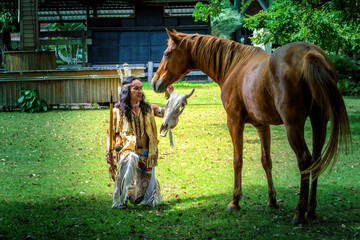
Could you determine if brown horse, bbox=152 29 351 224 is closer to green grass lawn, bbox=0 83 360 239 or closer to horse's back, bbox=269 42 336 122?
horse's back, bbox=269 42 336 122

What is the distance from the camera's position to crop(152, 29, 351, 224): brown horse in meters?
4.08

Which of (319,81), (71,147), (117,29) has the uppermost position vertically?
(117,29)

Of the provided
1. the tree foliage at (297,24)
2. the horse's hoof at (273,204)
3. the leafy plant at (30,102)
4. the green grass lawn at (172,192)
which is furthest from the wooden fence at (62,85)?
the horse's hoof at (273,204)

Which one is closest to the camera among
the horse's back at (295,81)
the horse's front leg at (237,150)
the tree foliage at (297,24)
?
the horse's back at (295,81)

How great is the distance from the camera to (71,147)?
998 cm

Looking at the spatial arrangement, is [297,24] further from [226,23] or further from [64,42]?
[64,42]

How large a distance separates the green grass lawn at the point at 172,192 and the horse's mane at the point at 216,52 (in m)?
1.87

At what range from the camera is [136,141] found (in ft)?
18.3

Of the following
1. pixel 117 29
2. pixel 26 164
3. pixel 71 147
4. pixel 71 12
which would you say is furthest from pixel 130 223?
pixel 71 12

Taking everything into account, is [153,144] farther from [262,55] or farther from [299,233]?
[299,233]

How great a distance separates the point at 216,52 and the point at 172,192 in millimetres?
2287

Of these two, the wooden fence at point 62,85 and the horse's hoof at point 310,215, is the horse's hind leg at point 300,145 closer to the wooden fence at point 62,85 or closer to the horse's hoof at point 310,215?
the horse's hoof at point 310,215

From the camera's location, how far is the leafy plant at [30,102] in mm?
15914

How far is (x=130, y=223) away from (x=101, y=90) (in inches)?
481
